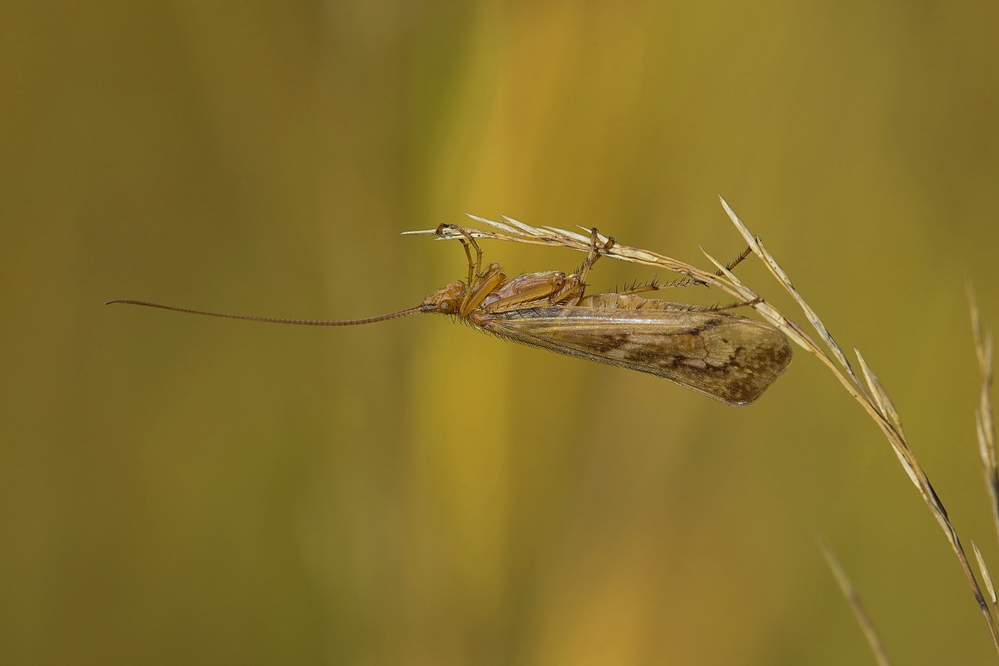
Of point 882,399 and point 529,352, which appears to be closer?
point 882,399

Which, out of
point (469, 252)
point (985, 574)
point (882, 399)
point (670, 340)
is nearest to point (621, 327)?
point (670, 340)

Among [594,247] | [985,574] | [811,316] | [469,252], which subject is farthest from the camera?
[469,252]

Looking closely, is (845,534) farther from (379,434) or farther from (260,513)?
(260,513)

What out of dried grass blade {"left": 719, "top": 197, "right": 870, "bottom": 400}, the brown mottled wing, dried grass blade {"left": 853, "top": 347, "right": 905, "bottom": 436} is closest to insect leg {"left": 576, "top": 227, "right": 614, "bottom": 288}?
the brown mottled wing

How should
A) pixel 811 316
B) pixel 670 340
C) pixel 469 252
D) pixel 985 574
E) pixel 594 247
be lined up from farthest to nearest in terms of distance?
pixel 469 252
pixel 670 340
pixel 594 247
pixel 811 316
pixel 985 574

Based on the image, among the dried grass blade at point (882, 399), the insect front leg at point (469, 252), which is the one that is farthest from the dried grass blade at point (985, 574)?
the insect front leg at point (469, 252)

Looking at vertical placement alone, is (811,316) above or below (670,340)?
above

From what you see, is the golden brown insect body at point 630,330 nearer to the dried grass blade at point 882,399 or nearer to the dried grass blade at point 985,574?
the dried grass blade at point 882,399

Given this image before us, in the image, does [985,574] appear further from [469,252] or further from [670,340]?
[469,252]
